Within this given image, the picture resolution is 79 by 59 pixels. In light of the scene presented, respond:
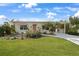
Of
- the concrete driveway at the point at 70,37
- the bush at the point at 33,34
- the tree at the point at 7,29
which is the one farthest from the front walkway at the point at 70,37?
the tree at the point at 7,29

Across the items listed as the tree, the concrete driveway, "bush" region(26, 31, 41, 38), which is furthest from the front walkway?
the tree

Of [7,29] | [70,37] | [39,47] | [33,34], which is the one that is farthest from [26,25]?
[70,37]

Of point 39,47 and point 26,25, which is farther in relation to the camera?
point 26,25

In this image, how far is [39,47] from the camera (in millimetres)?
9781

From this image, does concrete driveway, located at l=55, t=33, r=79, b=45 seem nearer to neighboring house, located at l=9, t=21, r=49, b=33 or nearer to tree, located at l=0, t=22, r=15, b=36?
neighboring house, located at l=9, t=21, r=49, b=33

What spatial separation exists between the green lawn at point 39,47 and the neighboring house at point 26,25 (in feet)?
0.95

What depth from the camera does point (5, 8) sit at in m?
9.77

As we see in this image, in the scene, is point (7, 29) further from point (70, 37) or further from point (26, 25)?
point (70, 37)

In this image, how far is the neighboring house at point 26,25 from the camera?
32.4 ft

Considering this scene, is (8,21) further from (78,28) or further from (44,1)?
(78,28)

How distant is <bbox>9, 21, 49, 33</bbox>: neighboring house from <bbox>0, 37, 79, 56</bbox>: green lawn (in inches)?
11.4

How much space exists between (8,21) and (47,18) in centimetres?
100

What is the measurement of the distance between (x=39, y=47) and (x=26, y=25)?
2.20 ft

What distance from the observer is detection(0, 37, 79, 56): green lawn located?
380 inches
